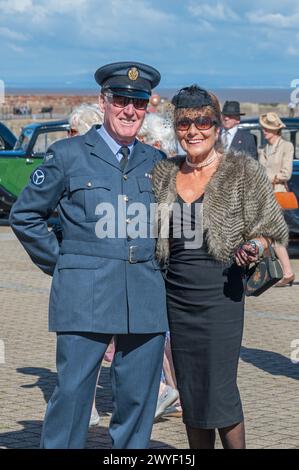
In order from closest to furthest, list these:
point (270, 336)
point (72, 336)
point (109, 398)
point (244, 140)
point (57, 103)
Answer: point (72, 336)
point (109, 398)
point (270, 336)
point (244, 140)
point (57, 103)

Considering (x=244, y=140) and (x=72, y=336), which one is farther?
(x=244, y=140)

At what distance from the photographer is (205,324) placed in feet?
15.8

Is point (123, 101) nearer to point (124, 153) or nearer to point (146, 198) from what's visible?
point (124, 153)

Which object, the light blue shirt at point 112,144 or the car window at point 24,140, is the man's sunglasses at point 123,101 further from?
the car window at point 24,140

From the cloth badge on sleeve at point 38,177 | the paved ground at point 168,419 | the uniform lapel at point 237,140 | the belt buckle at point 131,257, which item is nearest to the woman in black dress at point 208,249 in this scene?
the belt buckle at point 131,257

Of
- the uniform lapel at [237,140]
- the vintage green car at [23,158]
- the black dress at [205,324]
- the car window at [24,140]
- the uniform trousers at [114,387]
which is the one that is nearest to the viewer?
the uniform trousers at [114,387]

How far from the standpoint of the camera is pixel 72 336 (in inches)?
185

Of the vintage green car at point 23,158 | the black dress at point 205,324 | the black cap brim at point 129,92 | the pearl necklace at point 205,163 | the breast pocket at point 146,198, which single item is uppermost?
the vintage green car at point 23,158

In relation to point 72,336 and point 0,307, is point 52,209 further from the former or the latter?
point 0,307

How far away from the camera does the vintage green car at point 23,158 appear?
18797 millimetres

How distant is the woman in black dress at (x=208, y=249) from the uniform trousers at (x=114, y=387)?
0.16 m
